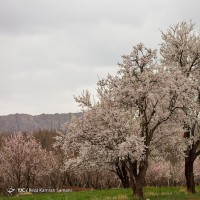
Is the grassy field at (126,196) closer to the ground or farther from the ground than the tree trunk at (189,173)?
closer to the ground

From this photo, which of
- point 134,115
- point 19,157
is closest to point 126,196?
point 134,115

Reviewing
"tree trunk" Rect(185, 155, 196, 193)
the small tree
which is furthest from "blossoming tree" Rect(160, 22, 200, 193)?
the small tree

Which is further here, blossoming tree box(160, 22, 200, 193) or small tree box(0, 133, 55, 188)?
small tree box(0, 133, 55, 188)

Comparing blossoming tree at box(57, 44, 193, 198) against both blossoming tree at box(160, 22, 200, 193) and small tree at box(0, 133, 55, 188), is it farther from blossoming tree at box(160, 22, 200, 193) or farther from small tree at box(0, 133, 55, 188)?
small tree at box(0, 133, 55, 188)

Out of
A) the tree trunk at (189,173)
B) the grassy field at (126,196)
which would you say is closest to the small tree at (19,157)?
the grassy field at (126,196)

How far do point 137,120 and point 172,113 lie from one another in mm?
2836

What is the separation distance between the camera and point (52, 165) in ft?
251

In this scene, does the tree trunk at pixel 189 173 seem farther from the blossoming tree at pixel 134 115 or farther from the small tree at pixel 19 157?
the small tree at pixel 19 157

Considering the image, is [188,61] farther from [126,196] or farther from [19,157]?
[19,157]

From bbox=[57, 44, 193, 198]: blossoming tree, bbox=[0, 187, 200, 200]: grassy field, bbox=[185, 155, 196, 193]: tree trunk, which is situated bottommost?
bbox=[0, 187, 200, 200]: grassy field

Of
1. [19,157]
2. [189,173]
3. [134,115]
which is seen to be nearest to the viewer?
[134,115]

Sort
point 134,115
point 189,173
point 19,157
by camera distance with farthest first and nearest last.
Answer: point 19,157 < point 189,173 < point 134,115

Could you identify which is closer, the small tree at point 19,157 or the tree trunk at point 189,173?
the tree trunk at point 189,173

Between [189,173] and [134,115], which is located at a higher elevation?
[134,115]
